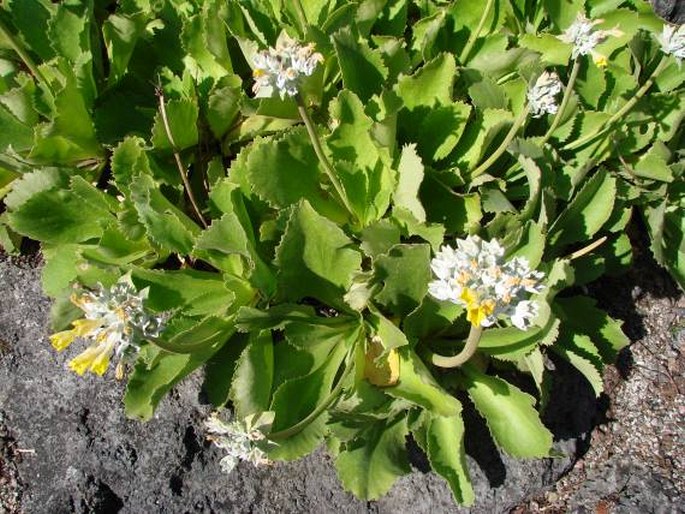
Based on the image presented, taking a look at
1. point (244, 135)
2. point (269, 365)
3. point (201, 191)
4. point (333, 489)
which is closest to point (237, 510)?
point (333, 489)

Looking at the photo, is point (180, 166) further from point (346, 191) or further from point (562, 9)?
point (562, 9)

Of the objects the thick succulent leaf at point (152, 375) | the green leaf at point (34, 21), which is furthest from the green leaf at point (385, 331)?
the green leaf at point (34, 21)

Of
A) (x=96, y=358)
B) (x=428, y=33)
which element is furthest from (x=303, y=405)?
(x=428, y=33)

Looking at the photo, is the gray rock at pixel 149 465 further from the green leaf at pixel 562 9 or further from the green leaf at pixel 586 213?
the green leaf at pixel 562 9

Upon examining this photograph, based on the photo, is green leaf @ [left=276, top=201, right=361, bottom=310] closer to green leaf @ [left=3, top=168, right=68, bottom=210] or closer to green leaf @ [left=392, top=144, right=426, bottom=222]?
green leaf @ [left=392, top=144, right=426, bottom=222]

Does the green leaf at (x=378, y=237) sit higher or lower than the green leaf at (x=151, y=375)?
higher

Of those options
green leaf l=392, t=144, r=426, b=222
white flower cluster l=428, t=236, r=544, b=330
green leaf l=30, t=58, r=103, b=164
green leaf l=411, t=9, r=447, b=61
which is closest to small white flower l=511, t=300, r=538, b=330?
white flower cluster l=428, t=236, r=544, b=330
